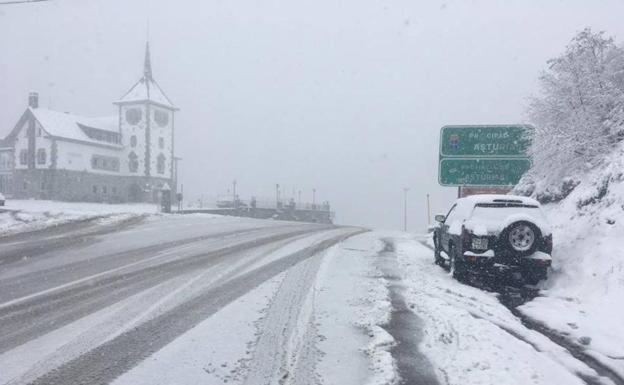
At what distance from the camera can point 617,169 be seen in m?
11.5

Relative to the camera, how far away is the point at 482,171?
56.3 feet

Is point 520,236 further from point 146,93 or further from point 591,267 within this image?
point 146,93

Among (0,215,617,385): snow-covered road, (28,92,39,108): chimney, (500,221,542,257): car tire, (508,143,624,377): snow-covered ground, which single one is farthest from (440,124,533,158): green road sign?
(28,92,39,108): chimney

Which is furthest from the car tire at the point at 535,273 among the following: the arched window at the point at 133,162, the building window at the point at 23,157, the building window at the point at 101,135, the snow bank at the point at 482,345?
the arched window at the point at 133,162

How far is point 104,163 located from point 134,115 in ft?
26.6

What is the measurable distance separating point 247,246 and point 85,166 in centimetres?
5804

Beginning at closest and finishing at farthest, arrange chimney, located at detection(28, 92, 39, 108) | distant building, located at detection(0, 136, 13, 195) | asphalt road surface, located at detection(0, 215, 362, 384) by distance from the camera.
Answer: asphalt road surface, located at detection(0, 215, 362, 384) < chimney, located at detection(28, 92, 39, 108) < distant building, located at detection(0, 136, 13, 195)

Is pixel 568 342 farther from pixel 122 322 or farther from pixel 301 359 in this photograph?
pixel 122 322

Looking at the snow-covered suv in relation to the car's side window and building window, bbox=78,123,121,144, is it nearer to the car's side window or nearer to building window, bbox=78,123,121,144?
the car's side window

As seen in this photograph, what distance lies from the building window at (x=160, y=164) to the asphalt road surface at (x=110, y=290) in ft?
195

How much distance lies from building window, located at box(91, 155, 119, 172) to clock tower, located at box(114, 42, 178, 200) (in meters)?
1.19

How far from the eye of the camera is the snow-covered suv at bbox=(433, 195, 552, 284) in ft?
32.1

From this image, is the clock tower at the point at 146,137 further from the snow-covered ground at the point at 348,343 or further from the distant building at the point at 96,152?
the snow-covered ground at the point at 348,343

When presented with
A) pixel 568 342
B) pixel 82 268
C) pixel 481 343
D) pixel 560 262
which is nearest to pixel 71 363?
pixel 481 343
